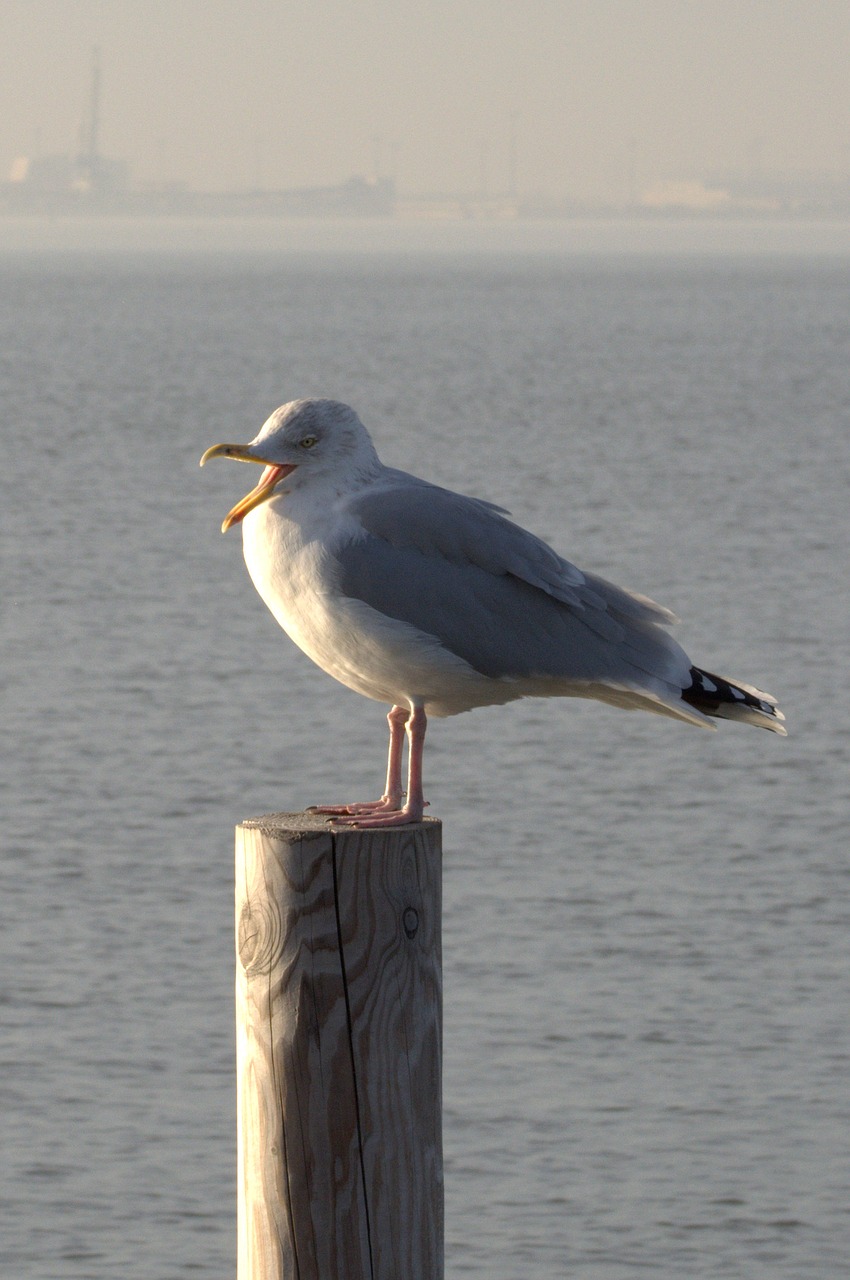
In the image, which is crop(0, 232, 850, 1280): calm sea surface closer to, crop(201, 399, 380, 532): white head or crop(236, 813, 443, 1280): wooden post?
crop(236, 813, 443, 1280): wooden post

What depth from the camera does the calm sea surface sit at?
9398mm

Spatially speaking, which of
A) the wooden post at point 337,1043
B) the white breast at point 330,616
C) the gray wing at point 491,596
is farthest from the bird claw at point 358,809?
the wooden post at point 337,1043

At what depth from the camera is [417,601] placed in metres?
5.62

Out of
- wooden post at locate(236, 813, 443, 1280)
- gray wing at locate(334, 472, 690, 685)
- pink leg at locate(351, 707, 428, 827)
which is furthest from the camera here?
gray wing at locate(334, 472, 690, 685)

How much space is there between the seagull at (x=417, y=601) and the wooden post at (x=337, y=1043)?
0.49 m

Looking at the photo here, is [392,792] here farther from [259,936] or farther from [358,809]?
[259,936]

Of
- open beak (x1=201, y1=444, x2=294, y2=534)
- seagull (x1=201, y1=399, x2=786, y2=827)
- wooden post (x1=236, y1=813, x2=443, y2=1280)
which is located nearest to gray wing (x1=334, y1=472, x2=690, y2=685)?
seagull (x1=201, y1=399, x2=786, y2=827)

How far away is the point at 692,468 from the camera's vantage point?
35812 mm

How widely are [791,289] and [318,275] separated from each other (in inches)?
1496

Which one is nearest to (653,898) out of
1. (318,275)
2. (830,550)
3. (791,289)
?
(830,550)

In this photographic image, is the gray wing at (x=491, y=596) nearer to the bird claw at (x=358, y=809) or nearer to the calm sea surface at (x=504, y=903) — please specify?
the bird claw at (x=358, y=809)

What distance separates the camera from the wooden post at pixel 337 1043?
477 cm

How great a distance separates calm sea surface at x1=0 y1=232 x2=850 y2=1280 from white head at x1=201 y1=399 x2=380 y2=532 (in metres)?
4.37

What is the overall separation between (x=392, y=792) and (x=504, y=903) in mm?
6914
